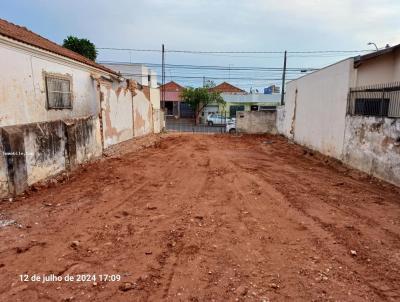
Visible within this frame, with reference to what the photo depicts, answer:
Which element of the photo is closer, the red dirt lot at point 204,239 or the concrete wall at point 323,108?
the red dirt lot at point 204,239

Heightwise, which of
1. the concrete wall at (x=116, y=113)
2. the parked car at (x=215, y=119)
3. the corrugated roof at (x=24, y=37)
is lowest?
the parked car at (x=215, y=119)

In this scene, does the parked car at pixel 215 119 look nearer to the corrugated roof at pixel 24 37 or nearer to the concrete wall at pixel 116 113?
the concrete wall at pixel 116 113

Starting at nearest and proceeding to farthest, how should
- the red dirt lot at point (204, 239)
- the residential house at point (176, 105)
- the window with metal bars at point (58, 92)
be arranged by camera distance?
the red dirt lot at point (204, 239), the window with metal bars at point (58, 92), the residential house at point (176, 105)

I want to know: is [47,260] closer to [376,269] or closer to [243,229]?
[243,229]

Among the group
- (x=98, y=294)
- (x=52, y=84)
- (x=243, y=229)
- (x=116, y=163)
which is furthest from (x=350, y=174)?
(x=52, y=84)

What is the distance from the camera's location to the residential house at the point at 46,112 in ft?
19.8

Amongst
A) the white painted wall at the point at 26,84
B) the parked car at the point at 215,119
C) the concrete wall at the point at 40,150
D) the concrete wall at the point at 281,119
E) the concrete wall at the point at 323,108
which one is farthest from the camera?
the parked car at the point at 215,119

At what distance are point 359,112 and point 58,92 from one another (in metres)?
10.1

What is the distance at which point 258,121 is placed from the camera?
2227 centimetres

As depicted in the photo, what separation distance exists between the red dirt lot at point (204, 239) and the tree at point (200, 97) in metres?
26.3

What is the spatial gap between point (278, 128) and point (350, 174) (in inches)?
503

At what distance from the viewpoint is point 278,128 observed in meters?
21.1

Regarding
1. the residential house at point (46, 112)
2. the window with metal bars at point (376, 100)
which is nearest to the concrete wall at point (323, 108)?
the window with metal bars at point (376, 100)

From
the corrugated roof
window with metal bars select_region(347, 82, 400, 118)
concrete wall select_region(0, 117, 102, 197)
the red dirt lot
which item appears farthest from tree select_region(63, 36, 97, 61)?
window with metal bars select_region(347, 82, 400, 118)
